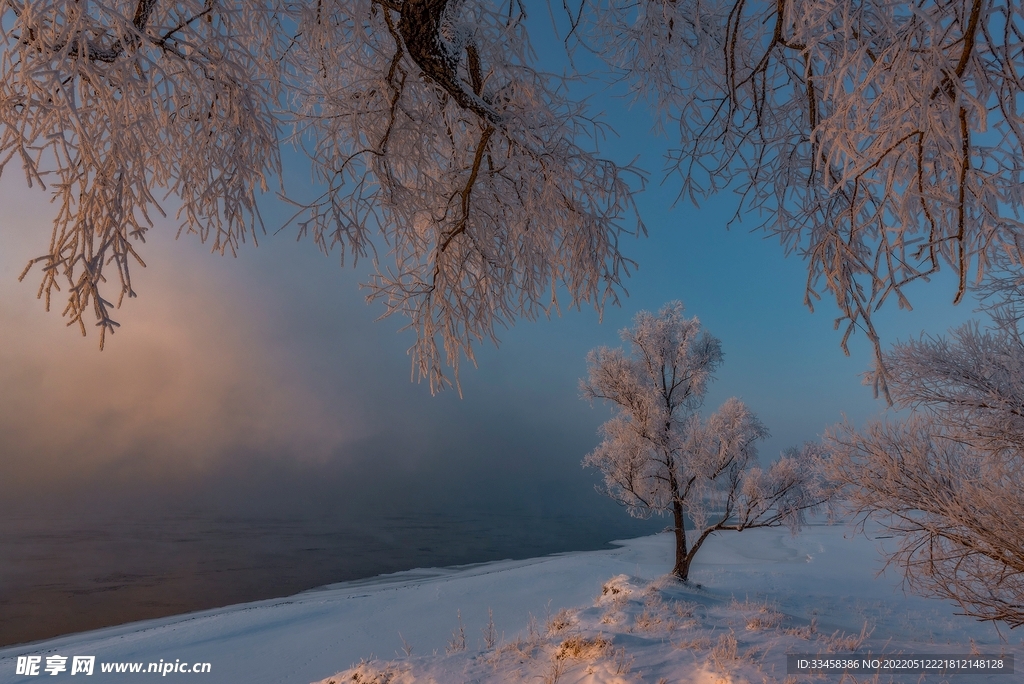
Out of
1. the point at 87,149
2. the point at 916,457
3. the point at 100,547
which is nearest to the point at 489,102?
the point at 87,149

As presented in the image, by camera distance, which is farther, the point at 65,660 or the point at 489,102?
the point at 65,660

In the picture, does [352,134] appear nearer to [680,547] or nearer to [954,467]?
[954,467]

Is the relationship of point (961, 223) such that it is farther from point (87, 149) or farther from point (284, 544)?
point (284, 544)

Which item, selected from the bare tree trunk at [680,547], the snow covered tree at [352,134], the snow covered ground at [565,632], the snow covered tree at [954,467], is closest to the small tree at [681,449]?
the bare tree trunk at [680,547]

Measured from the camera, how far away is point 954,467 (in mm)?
5742

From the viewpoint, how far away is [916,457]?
18.9 ft

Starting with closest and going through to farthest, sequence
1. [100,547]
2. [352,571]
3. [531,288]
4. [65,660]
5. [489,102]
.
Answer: [489,102] < [531,288] < [65,660] < [352,571] < [100,547]

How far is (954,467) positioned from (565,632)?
15.8 feet

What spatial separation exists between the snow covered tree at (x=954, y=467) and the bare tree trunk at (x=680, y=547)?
7799mm

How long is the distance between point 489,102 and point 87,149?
178cm

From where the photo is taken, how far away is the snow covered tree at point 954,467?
518 centimetres

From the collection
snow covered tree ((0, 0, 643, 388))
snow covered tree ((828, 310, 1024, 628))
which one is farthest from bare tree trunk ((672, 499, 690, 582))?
snow covered tree ((0, 0, 643, 388))

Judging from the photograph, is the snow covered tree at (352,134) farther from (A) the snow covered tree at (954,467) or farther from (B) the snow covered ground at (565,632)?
(A) the snow covered tree at (954,467)

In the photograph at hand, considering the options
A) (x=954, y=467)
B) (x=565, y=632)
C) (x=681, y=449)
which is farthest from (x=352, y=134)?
(x=681, y=449)
